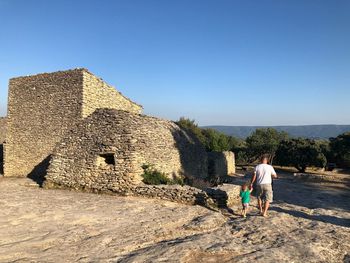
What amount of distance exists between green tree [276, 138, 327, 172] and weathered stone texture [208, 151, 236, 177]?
31.9 ft

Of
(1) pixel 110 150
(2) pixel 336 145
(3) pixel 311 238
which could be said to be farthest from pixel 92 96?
(2) pixel 336 145

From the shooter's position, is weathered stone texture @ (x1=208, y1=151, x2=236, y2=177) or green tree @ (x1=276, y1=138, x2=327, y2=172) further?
green tree @ (x1=276, y1=138, x2=327, y2=172)

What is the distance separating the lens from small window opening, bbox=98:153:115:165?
13906 millimetres

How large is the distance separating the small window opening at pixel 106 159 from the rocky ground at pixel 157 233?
226 cm

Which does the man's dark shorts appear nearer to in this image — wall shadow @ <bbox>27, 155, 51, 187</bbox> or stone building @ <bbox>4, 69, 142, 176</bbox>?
stone building @ <bbox>4, 69, 142, 176</bbox>

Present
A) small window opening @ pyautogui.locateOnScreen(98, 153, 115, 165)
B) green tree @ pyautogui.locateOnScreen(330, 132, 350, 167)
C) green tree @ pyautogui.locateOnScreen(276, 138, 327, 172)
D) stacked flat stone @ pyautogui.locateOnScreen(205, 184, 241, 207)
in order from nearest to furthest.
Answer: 1. stacked flat stone @ pyautogui.locateOnScreen(205, 184, 241, 207)
2. small window opening @ pyautogui.locateOnScreen(98, 153, 115, 165)
3. green tree @ pyautogui.locateOnScreen(276, 138, 327, 172)
4. green tree @ pyautogui.locateOnScreen(330, 132, 350, 167)

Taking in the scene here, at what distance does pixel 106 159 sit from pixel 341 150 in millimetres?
33471

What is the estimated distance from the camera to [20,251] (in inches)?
259

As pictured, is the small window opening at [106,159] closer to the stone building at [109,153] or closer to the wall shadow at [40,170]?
the stone building at [109,153]

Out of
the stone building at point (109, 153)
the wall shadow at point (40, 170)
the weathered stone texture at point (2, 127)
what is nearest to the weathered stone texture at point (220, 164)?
the stone building at point (109, 153)

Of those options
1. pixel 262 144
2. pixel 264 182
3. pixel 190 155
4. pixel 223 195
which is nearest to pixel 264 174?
pixel 264 182

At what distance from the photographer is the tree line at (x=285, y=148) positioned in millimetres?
33281

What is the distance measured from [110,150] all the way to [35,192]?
334cm

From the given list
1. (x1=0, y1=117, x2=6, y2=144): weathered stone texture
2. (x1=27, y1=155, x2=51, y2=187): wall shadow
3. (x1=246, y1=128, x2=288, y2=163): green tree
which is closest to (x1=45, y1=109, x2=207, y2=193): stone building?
(x1=27, y1=155, x2=51, y2=187): wall shadow
